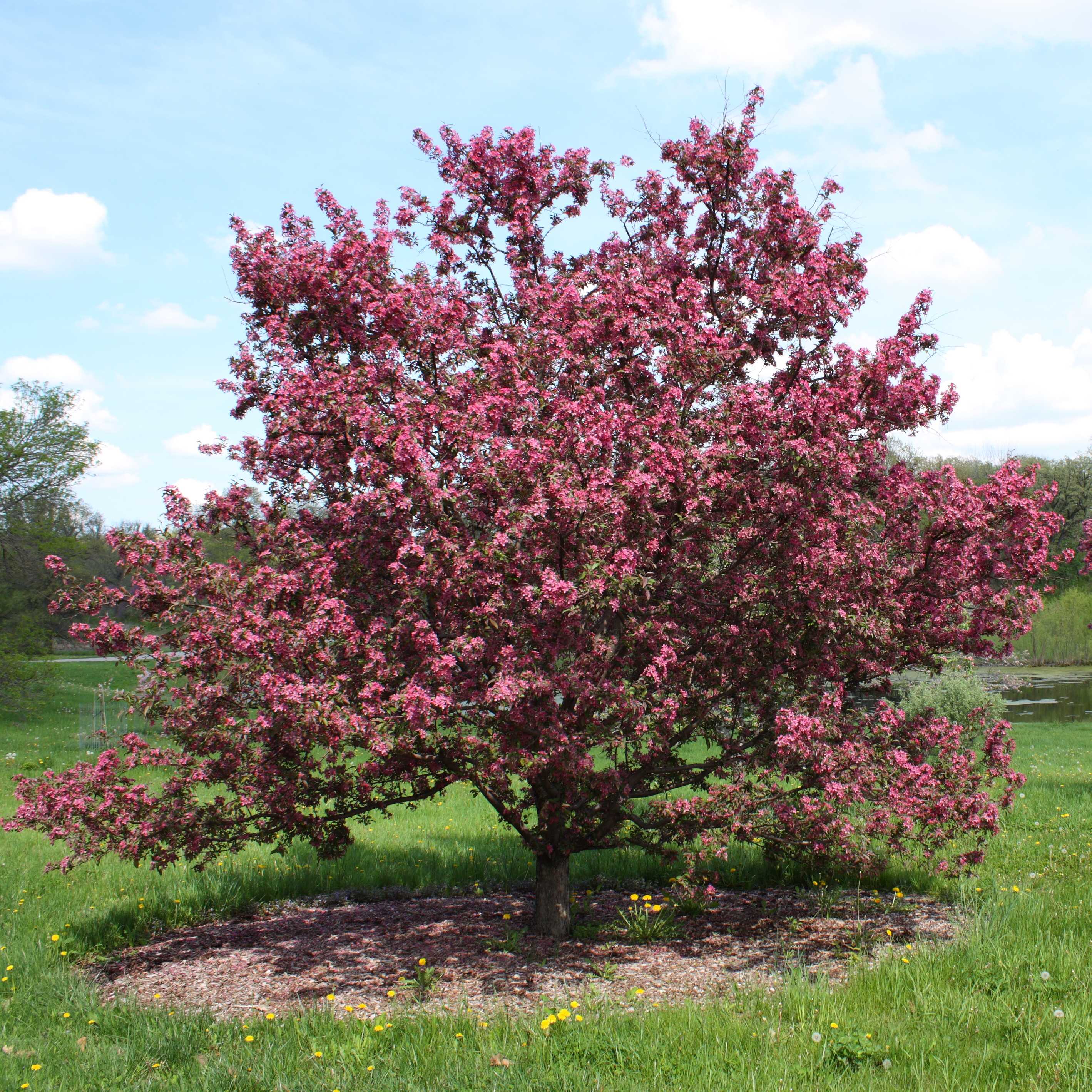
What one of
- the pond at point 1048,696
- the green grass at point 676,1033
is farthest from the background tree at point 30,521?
the pond at point 1048,696

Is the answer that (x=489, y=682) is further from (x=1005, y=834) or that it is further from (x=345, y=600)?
(x=1005, y=834)

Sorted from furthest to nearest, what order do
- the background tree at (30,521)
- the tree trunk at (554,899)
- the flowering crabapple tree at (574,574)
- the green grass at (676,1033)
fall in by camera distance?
the background tree at (30,521) < the tree trunk at (554,899) < the flowering crabapple tree at (574,574) < the green grass at (676,1033)

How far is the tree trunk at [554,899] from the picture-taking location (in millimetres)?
7418

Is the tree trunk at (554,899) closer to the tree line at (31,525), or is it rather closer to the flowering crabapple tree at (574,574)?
the flowering crabapple tree at (574,574)

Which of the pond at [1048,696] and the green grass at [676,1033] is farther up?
the green grass at [676,1033]

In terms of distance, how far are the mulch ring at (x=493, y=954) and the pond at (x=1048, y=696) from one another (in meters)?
20.5

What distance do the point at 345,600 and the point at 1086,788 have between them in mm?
11625

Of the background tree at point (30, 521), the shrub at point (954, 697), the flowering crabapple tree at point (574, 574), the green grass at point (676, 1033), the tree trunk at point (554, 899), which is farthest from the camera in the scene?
the background tree at point (30, 521)

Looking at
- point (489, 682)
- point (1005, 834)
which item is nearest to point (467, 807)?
point (1005, 834)

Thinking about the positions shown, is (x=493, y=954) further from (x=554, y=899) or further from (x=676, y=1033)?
(x=676, y=1033)

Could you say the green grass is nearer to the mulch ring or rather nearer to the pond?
the mulch ring

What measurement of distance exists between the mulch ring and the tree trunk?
5.4 inches

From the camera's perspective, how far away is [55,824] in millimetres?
6641

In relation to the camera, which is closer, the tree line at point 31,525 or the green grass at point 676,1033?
the green grass at point 676,1033
